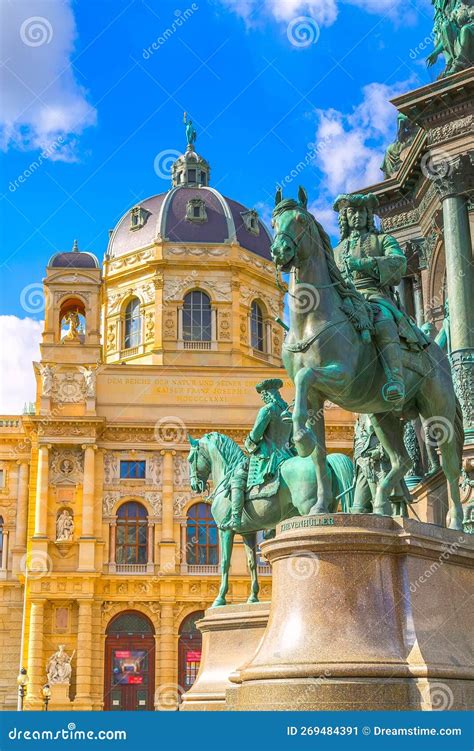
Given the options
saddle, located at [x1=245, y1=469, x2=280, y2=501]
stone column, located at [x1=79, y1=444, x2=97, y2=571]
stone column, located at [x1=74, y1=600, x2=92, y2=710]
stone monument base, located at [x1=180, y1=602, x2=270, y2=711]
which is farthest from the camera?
stone column, located at [x1=79, y1=444, x2=97, y2=571]

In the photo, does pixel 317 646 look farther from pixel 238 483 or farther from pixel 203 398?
pixel 203 398

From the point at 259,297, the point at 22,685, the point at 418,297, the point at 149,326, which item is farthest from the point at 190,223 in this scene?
the point at 418,297

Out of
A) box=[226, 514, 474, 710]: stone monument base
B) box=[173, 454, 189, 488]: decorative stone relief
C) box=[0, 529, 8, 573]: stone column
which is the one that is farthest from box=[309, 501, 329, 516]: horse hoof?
box=[0, 529, 8, 573]: stone column

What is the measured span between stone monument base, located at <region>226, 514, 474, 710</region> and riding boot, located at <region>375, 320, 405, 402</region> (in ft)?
3.72

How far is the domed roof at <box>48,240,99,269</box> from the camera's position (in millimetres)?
50906

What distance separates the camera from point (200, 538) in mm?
46312

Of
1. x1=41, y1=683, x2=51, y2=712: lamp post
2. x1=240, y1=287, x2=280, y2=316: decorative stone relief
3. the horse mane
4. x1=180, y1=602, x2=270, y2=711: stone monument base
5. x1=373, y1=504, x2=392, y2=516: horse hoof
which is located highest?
x1=240, y1=287, x2=280, y2=316: decorative stone relief

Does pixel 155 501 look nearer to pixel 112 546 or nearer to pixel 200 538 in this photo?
pixel 200 538

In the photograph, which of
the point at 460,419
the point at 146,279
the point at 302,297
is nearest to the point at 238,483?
the point at 460,419

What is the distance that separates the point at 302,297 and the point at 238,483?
466 cm

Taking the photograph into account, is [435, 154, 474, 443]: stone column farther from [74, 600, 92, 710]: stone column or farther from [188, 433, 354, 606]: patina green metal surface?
[74, 600, 92, 710]: stone column

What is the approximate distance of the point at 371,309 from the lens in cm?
899

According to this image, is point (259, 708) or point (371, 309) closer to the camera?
point (259, 708)

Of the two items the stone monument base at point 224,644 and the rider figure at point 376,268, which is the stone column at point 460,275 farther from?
the rider figure at point 376,268
